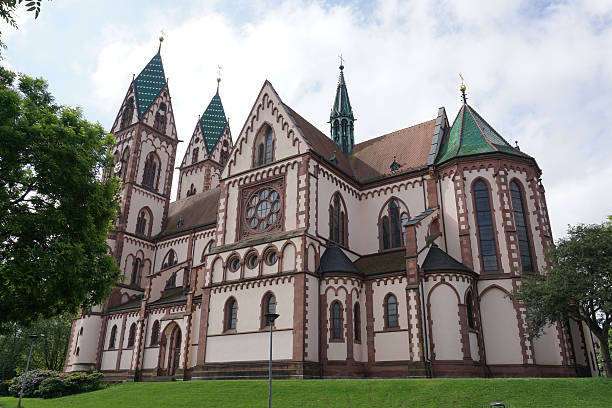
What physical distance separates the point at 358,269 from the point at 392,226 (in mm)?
4939

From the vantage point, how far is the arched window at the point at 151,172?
4912cm

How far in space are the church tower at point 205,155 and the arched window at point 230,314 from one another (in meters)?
29.2

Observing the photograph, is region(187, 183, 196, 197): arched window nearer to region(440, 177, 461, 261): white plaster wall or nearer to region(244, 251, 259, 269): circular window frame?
region(244, 251, 259, 269): circular window frame

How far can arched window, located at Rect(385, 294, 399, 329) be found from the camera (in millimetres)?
26453

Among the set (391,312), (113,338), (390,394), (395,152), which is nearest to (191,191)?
(113,338)

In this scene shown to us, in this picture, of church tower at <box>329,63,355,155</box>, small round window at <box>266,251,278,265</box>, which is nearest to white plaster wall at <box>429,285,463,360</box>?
small round window at <box>266,251,278,265</box>

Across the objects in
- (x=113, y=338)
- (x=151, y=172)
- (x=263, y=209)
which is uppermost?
(x=151, y=172)

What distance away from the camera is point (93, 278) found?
54.4ft

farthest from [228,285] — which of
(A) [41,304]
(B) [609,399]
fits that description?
(B) [609,399]

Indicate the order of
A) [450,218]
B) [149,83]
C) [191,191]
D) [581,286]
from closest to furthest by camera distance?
[581,286], [450,218], [149,83], [191,191]

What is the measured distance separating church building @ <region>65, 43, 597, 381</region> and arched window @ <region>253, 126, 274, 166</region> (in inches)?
5.8

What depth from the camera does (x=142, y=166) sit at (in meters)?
48.8

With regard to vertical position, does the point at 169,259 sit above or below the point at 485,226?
above

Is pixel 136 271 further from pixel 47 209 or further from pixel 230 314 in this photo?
pixel 47 209
